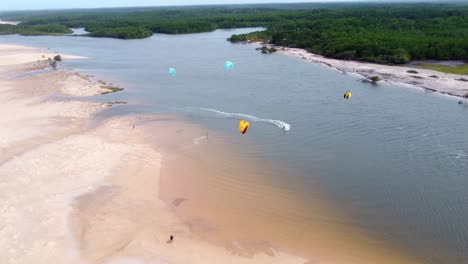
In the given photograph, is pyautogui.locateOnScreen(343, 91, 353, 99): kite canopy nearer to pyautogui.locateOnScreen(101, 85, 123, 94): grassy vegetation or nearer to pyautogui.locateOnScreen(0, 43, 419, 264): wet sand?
pyautogui.locateOnScreen(0, 43, 419, 264): wet sand

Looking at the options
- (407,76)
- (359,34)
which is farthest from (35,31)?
(407,76)

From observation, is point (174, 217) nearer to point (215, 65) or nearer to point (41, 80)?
point (41, 80)

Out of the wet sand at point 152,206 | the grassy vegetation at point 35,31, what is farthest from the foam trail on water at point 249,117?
the grassy vegetation at point 35,31

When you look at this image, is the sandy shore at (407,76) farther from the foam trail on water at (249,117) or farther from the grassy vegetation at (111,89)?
the grassy vegetation at (111,89)

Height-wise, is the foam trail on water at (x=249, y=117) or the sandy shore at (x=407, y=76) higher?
the sandy shore at (x=407, y=76)

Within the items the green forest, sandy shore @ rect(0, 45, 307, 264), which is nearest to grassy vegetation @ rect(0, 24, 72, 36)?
the green forest

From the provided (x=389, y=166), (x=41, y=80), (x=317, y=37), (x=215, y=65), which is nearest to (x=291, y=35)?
(x=317, y=37)

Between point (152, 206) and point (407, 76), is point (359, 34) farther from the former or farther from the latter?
point (152, 206)
